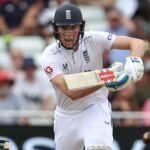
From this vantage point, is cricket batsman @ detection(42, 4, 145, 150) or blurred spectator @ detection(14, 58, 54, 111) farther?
blurred spectator @ detection(14, 58, 54, 111)

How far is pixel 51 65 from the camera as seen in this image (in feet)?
24.1

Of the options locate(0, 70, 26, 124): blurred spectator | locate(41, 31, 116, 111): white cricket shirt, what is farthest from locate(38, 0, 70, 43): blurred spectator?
locate(41, 31, 116, 111): white cricket shirt

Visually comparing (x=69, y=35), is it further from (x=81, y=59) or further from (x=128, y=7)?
(x=128, y=7)

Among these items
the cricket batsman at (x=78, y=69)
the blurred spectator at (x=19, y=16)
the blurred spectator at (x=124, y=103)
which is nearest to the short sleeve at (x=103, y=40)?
the cricket batsman at (x=78, y=69)

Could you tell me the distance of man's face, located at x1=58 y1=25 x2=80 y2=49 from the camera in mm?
7219

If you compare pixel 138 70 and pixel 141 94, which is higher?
pixel 138 70

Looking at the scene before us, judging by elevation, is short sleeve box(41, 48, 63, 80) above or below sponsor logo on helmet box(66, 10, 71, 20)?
below

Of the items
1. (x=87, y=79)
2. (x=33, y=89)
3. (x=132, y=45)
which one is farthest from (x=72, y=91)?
(x=33, y=89)

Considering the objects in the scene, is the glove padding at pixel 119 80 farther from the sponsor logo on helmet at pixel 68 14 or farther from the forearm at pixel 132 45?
the sponsor logo on helmet at pixel 68 14

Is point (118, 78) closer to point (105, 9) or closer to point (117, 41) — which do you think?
point (117, 41)

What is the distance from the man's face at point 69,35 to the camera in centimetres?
722

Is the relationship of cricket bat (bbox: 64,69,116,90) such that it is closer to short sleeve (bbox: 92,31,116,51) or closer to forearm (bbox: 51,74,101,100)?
forearm (bbox: 51,74,101,100)

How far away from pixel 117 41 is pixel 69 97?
2.98 feet

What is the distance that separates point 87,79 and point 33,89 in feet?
16.6
